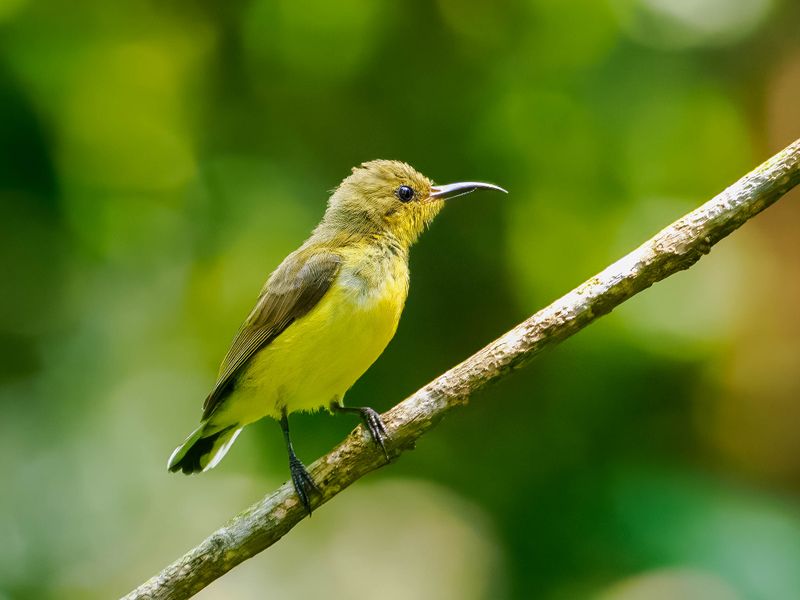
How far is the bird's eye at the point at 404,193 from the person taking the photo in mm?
5074

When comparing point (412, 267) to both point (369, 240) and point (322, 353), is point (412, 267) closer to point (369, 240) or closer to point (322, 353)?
point (369, 240)

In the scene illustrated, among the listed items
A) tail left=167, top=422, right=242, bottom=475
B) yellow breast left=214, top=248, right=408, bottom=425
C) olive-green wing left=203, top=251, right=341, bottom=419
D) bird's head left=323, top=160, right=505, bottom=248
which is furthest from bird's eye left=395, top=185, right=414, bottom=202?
tail left=167, top=422, right=242, bottom=475

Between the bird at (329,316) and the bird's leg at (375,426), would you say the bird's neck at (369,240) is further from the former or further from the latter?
the bird's leg at (375,426)

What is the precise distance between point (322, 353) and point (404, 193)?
1.19 m

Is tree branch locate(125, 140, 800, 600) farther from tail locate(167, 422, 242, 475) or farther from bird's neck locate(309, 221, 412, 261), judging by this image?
tail locate(167, 422, 242, 475)

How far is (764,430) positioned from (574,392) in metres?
0.98

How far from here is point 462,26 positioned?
20.4ft

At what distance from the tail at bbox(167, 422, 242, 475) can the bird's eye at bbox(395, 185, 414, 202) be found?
1.46 m

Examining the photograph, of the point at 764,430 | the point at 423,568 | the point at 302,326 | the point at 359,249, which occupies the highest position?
the point at 359,249

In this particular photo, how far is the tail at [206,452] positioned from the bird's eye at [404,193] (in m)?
1.46

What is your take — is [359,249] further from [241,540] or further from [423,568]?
[423,568]

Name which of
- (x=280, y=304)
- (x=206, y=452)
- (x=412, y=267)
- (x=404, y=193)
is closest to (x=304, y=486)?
(x=280, y=304)

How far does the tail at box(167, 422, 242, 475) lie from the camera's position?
4.98m

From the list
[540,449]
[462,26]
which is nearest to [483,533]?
[540,449]
